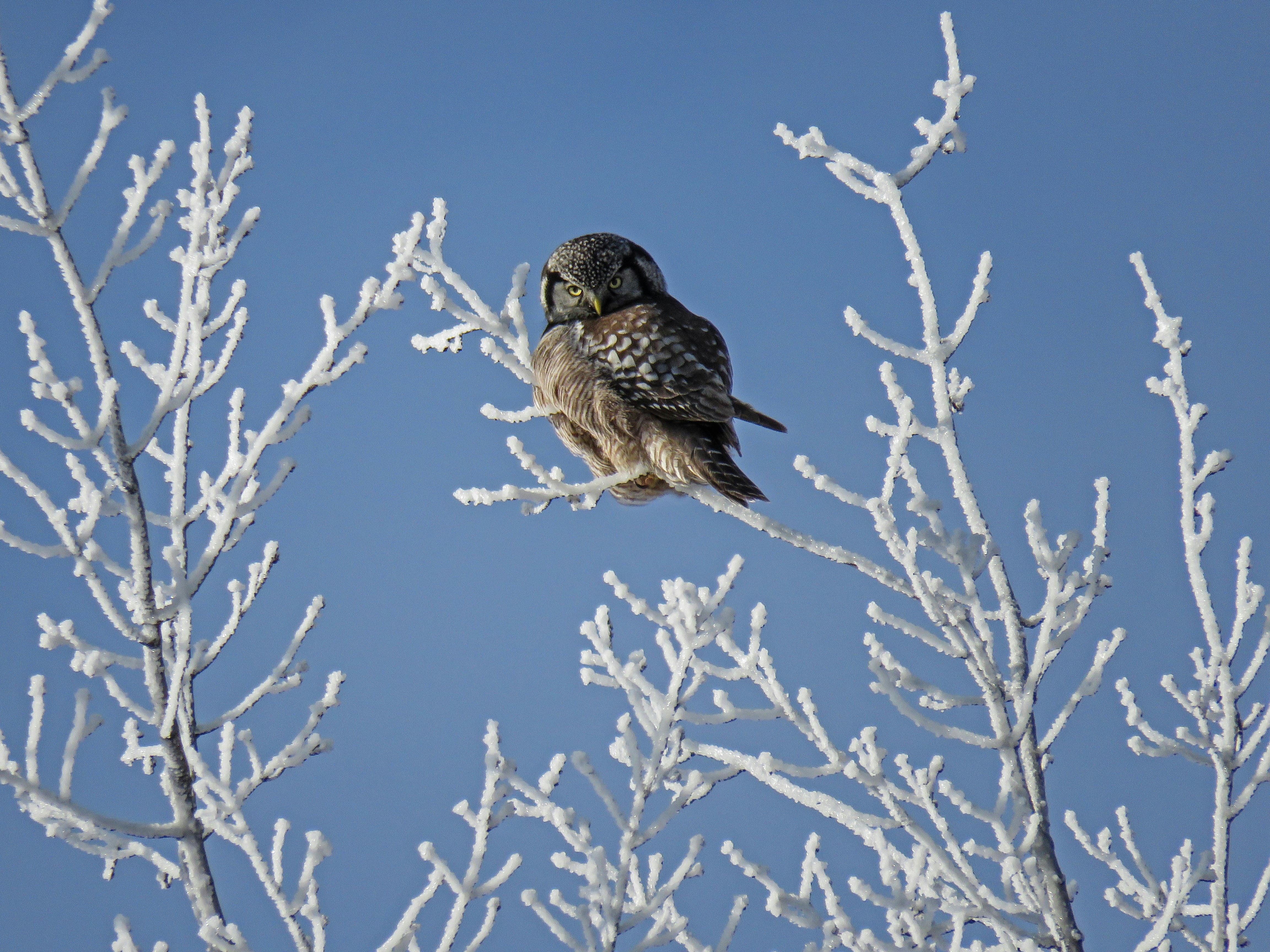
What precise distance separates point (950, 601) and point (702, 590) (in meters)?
0.82

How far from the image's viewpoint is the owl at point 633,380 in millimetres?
3941

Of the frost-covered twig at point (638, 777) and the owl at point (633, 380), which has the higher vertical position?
the owl at point (633, 380)

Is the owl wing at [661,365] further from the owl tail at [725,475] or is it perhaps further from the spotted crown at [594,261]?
the spotted crown at [594,261]

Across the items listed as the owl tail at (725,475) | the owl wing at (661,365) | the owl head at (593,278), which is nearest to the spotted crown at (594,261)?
the owl head at (593,278)

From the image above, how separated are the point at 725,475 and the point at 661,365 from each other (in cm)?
56

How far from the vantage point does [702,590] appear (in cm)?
322

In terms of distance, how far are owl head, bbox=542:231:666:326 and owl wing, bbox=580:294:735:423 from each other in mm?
247

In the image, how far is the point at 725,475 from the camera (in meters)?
3.72

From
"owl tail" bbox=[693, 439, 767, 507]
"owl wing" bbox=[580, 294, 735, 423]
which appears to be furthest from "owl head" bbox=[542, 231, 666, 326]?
"owl tail" bbox=[693, 439, 767, 507]

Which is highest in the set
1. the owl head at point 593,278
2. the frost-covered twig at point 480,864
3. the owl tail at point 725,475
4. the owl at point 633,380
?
the owl head at point 593,278

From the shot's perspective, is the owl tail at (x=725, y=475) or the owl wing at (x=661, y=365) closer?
the owl tail at (x=725, y=475)

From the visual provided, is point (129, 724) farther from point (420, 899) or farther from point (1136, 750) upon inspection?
point (1136, 750)

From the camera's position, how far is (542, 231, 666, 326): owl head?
4.54 m

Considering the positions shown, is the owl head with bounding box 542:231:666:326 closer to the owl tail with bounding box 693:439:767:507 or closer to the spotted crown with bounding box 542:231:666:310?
the spotted crown with bounding box 542:231:666:310
